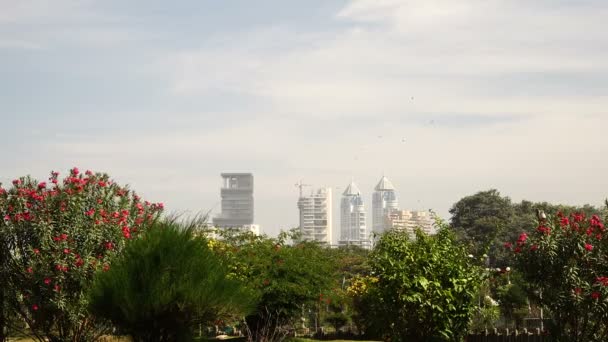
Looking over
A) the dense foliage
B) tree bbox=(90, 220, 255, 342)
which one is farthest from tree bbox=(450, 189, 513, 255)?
tree bbox=(90, 220, 255, 342)

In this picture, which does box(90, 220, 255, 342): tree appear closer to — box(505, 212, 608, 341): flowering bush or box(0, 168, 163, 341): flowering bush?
box(0, 168, 163, 341): flowering bush

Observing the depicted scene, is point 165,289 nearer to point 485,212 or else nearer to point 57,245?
point 57,245

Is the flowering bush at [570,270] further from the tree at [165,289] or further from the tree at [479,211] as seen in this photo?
the tree at [479,211]

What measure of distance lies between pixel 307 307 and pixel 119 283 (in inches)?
732

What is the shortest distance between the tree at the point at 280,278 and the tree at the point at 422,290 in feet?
38.8

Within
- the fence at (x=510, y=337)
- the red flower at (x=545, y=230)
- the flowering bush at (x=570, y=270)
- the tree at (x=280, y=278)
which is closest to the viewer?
the flowering bush at (x=570, y=270)

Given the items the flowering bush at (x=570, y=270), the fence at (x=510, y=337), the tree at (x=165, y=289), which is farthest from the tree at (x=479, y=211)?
the tree at (x=165, y=289)

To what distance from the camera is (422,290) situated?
63.0 ft

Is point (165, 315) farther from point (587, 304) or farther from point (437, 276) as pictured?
point (587, 304)

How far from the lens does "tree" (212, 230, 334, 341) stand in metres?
32.2

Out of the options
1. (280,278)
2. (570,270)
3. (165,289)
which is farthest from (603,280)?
(280,278)

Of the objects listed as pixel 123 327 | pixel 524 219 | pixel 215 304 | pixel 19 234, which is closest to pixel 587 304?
pixel 215 304

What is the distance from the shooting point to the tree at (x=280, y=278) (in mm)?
32156

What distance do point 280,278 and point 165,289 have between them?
635 inches
